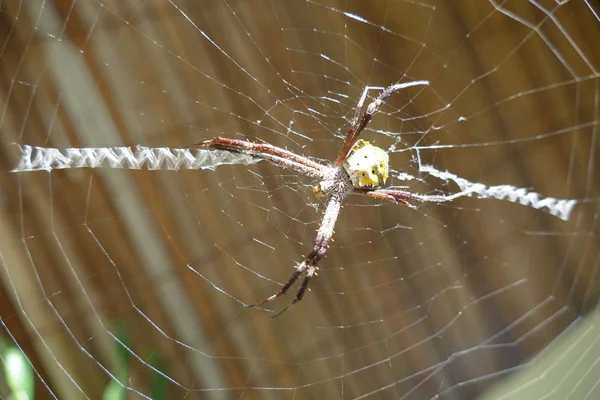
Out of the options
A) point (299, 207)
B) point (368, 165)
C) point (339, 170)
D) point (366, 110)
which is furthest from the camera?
point (299, 207)

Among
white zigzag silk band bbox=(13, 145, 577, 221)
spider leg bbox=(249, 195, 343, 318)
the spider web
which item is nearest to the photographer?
spider leg bbox=(249, 195, 343, 318)

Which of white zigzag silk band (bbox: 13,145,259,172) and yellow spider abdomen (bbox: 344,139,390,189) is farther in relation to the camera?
white zigzag silk band (bbox: 13,145,259,172)

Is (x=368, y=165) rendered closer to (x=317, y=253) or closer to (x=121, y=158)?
(x=317, y=253)

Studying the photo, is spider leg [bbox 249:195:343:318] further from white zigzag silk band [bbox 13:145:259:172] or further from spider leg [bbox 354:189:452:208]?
white zigzag silk band [bbox 13:145:259:172]

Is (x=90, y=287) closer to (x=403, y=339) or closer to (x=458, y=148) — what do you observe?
(x=403, y=339)

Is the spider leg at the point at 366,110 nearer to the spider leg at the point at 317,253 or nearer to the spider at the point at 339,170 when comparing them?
the spider at the point at 339,170

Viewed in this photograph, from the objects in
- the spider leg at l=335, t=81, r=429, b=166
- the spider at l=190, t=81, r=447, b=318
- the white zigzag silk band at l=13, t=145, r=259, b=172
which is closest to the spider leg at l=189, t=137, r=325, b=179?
the spider at l=190, t=81, r=447, b=318

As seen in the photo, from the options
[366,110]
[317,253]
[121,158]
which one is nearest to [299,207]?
[317,253]
